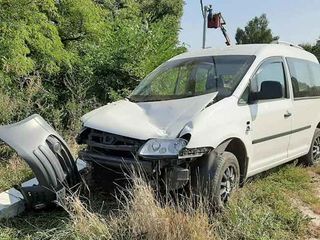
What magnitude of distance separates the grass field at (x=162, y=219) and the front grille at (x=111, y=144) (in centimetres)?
39

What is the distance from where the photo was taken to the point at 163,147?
4453 millimetres

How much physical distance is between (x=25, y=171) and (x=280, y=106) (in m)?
3.54

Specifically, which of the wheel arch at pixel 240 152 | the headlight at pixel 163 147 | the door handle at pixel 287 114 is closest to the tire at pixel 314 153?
the door handle at pixel 287 114

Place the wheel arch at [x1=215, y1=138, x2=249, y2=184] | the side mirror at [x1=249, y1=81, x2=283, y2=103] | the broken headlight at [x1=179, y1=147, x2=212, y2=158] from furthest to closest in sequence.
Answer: the side mirror at [x1=249, y1=81, x2=283, y2=103], the wheel arch at [x1=215, y1=138, x2=249, y2=184], the broken headlight at [x1=179, y1=147, x2=212, y2=158]

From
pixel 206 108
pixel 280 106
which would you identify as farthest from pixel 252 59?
pixel 206 108

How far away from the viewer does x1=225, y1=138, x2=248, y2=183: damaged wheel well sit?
16.9 ft

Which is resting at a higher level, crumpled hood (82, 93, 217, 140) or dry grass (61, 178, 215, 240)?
crumpled hood (82, 93, 217, 140)

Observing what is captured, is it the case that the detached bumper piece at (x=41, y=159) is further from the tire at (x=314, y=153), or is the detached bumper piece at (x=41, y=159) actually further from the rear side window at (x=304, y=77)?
the tire at (x=314, y=153)

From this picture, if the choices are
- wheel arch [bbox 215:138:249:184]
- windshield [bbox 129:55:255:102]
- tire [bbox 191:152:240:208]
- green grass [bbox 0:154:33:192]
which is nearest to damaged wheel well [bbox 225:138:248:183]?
wheel arch [bbox 215:138:249:184]

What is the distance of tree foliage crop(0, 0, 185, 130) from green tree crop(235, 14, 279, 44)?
38561mm

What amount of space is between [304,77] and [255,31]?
45.3m

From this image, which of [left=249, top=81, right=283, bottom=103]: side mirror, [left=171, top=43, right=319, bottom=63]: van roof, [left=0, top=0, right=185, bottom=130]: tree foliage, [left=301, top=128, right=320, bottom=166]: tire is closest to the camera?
[left=249, top=81, right=283, bottom=103]: side mirror

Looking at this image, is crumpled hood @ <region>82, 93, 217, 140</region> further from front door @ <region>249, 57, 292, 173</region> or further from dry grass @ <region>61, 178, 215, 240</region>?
front door @ <region>249, 57, 292, 173</region>

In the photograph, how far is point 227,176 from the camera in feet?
16.0
